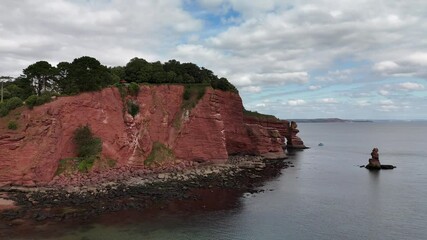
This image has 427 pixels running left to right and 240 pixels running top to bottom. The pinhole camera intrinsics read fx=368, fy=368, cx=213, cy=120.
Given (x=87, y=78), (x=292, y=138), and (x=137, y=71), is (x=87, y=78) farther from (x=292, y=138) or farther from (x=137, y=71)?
(x=292, y=138)

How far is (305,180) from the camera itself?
2571 inches

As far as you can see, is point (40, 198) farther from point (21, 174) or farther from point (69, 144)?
point (69, 144)

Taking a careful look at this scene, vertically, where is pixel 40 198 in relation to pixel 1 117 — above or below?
below

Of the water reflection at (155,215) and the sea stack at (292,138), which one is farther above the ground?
the sea stack at (292,138)

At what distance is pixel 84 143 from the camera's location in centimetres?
5459

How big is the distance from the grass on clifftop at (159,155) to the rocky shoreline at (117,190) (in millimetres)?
2045

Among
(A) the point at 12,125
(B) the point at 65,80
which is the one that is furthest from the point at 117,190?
(B) the point at 65,80

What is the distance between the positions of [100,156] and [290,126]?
78.7 m

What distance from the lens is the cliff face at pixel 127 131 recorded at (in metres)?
49.0

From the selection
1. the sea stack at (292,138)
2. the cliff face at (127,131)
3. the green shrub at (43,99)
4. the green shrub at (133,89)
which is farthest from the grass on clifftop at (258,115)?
the green shrub at (43,99)

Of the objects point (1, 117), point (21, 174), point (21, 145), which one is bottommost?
point (21, 174)

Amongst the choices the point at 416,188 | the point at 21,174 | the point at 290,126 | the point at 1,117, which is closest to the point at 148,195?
the point at 21,174

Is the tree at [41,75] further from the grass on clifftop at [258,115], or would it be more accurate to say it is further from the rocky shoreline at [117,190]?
the grass on clifftop at [258,115]

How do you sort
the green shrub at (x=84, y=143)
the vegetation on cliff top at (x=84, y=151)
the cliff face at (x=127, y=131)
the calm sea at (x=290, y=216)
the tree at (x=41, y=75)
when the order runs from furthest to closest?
the tree at (x=41, y=75) < the green shrub at (x=84, y=143) < the vegetation on cliff top at (x=84, y=151) < the cliff face at (x=127, y=131) < the calm sea at (x=290, y=216)
